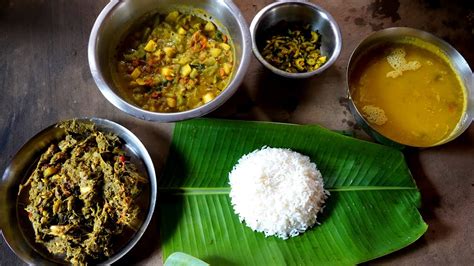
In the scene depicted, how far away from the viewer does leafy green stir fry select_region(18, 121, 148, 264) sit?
220 cm

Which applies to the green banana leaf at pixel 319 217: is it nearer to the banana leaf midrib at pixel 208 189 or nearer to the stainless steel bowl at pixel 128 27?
the banana leaf midrib at pixel 208 189

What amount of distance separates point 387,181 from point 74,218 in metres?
1.49

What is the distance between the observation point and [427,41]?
A: 2637mm

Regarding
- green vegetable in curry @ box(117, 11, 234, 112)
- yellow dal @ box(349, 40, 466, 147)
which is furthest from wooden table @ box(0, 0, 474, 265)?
green vegetable in curry @ box(117, 11, 234, 112)

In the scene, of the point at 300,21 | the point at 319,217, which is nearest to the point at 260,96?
the point at 300,21

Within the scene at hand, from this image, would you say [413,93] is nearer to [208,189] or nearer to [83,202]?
[208,189]

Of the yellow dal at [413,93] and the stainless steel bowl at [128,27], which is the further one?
the yellow dal at [413,93]

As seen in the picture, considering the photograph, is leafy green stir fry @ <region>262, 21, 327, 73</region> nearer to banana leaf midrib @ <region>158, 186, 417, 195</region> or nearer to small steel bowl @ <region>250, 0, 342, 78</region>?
small steel bowl @ <region>250, 0, 342, 78</region>

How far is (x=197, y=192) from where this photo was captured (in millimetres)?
2391

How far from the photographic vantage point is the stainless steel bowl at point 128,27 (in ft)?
7.14

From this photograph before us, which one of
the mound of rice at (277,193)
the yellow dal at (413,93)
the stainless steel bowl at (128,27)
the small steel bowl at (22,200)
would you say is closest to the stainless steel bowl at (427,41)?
the yellow dal at (413,93)

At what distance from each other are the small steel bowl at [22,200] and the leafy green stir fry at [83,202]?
6cm

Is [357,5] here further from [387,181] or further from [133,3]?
[133,3]

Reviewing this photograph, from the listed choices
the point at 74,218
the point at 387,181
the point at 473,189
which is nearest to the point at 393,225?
the point at 387,181
